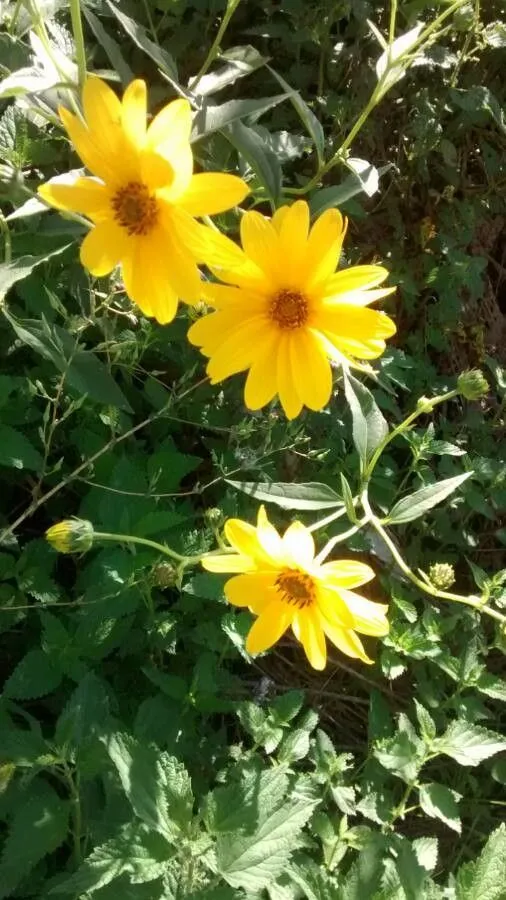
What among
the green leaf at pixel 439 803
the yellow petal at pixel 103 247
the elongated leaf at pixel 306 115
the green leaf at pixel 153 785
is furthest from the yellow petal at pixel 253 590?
the green leaf at pixel 439 803

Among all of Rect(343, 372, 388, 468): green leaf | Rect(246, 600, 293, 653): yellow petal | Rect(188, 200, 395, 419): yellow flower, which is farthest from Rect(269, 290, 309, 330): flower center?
Rect(246, 600, 293, 653): yellow petal

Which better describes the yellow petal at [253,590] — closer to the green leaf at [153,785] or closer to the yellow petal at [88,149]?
the green leaf at [153,785]

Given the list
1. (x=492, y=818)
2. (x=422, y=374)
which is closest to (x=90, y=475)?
(x=422, y=374)

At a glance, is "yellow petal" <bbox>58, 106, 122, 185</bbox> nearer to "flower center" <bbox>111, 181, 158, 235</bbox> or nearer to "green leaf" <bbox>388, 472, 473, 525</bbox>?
"flower center" <bbox>111, 181, 158, 235</bbox>

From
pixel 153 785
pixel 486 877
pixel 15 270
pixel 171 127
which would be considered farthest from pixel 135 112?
pixel 486 877

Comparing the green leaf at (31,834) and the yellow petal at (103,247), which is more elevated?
the yellow petal at (103,247)

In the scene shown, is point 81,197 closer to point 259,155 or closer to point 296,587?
point 259,155
